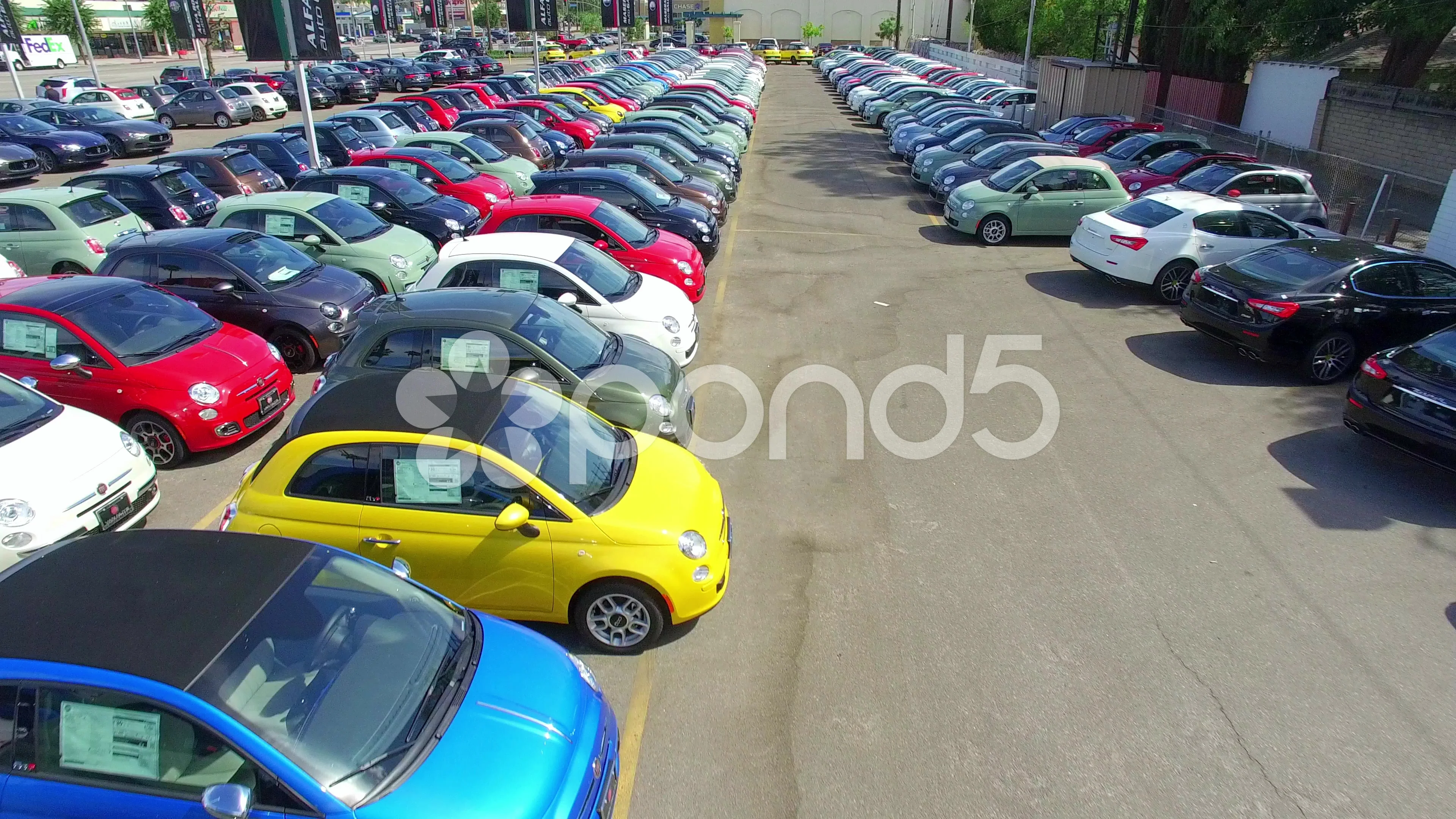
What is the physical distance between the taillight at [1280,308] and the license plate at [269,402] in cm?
1043

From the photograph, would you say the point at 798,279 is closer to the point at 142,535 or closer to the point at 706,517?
the point at 706,517

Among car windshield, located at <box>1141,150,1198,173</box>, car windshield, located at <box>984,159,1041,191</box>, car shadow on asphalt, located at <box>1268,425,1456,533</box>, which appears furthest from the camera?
car windshield, located at <box>1141,150,1198,173</box>

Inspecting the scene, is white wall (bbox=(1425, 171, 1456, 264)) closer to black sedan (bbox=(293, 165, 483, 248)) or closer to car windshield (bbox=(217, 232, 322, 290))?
black sedan (bbox=(293, 165, 483, 248))

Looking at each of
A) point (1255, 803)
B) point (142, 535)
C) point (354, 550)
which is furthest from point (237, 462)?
point (1255, 803)

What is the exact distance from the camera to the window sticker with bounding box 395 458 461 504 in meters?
5.22

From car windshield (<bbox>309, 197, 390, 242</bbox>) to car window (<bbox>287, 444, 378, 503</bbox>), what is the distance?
706 cm

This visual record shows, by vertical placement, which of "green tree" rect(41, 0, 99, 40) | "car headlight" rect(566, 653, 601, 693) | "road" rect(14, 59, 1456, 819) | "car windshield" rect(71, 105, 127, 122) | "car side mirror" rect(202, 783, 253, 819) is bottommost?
"road" rect(14, 59, 1456, 819)

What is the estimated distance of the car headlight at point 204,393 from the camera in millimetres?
7648

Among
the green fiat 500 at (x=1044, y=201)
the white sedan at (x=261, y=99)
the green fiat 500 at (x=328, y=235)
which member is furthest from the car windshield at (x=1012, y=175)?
the white sedan at (x=261, y=99)

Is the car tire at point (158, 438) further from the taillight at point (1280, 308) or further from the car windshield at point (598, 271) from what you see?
the taillight at point (1280, 308)

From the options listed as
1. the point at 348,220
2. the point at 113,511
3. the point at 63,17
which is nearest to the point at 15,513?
the point at 113,511

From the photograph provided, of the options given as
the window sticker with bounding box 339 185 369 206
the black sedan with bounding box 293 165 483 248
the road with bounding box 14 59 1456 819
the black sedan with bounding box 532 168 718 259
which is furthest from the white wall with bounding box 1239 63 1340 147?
the window sticker with bounding box 339 185 369 206

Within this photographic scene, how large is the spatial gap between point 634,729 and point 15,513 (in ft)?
14.7

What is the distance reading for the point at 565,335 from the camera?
770 centimetres
